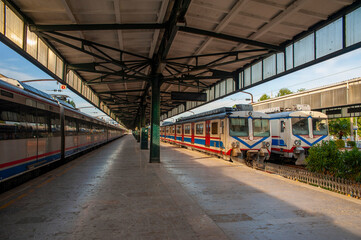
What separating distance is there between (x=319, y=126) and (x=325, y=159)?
6.70 m

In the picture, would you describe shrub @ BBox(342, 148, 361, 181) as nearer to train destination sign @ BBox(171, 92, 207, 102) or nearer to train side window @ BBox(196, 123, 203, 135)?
train destination sign @ BBox(171, 92, 207, 102)

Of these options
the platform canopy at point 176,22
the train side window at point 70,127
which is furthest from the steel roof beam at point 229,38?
the train side window at point 70,127

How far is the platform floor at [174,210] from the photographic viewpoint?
3.97 metres

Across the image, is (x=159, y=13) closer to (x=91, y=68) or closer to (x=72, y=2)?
(x=72, y=2)

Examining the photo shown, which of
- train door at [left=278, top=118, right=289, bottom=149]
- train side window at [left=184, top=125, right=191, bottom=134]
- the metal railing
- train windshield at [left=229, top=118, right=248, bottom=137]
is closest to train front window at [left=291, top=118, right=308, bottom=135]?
train door at [left=278, top=118, right=289, bottom=149]

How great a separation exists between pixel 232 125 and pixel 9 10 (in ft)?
33.2

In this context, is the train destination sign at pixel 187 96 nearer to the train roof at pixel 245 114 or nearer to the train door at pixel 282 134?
the train roof at pixel 245 114

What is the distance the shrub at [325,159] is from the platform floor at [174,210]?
1.49 m

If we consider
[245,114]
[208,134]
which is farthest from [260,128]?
[208,134]

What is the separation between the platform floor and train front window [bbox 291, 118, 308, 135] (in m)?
6.61

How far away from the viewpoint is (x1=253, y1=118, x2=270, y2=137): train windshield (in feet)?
42.8

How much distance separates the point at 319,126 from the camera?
45.7 ft

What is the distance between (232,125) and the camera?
12805 mm

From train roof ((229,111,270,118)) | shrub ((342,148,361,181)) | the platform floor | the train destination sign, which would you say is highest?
the train destination sign
